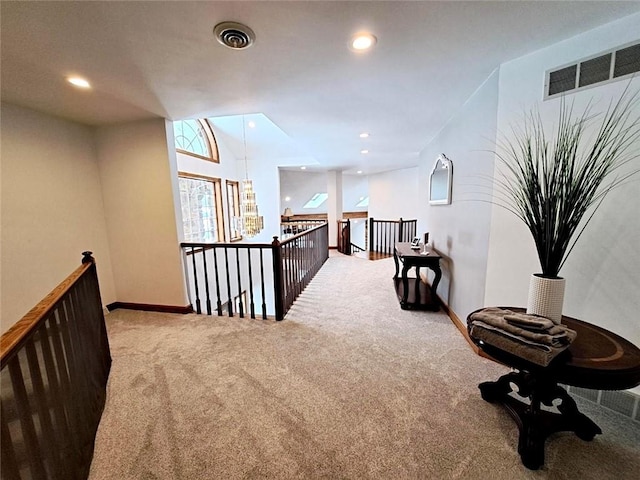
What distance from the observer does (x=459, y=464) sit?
50.8 inches

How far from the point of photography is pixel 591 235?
158 centimetres

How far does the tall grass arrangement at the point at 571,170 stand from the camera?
1.32 metres

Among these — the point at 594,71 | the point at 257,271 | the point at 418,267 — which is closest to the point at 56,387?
the point at 418,267

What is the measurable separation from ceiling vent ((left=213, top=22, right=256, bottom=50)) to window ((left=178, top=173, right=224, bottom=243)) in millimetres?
3851

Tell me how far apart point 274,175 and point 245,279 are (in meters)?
2.94

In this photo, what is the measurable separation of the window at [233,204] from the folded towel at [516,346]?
242 inches

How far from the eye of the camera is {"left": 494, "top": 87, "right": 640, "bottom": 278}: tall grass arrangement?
1320 millimetres

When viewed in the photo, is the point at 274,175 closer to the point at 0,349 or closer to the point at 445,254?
the point at 445,254

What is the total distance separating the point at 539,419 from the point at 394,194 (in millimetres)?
7638

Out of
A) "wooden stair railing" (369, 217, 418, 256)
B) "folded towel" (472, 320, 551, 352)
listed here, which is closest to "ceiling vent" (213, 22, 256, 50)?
"folded towel" (472, 320, 551, 352)

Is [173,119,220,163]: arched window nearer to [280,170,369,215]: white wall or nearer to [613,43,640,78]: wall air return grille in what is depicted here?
[280,170,369,215]: white wall

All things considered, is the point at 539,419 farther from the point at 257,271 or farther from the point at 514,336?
the point at 257,271

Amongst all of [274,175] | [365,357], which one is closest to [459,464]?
[365,357]

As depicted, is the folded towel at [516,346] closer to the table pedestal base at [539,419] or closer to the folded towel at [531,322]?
the folded towel at [531,322]
